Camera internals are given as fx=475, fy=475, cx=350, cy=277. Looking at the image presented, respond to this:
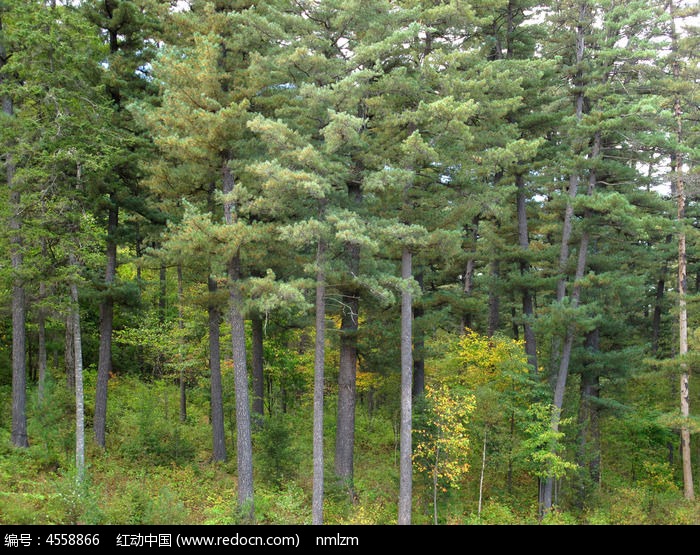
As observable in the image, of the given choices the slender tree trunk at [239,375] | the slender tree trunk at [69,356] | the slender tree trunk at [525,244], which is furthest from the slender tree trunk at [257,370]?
the slender tree trunk at [525,244]

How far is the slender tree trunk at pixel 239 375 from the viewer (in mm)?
11266

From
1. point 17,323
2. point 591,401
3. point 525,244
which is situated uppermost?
point 525,244

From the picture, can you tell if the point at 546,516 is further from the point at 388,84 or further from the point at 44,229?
the point at 44,229

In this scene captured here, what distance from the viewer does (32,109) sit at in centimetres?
1242

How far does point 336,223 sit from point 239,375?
443 cm

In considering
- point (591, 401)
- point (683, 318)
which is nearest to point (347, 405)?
point (591, 401)

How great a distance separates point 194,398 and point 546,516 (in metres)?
14.8

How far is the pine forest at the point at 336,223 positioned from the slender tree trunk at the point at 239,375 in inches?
2.8

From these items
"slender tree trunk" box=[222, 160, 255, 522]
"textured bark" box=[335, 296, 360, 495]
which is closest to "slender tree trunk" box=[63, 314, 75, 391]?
"slender tree trunk" box=[222, 160, 255, 522]

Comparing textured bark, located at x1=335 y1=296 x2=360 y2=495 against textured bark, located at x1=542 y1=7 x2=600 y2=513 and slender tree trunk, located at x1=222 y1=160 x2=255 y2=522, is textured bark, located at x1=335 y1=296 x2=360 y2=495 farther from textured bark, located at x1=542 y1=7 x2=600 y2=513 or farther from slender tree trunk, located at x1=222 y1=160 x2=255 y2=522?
textured bark, located at x1=542 y1=7 x2=600 y2=513

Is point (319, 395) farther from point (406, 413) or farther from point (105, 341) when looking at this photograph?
point (105, 341)

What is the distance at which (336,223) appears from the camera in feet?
35.1

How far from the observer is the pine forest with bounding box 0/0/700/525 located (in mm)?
11016
